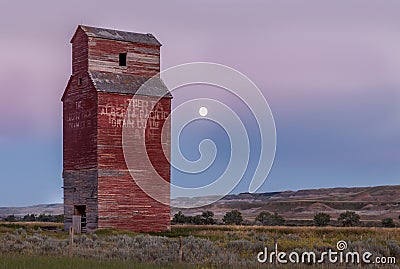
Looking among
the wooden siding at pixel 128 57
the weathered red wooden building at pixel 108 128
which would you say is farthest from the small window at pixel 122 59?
the wooden siding at pixel 128 57

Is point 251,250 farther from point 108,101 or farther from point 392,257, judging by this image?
point 108,101

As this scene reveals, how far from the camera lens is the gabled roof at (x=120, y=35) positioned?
151 feet

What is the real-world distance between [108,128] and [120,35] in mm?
6987

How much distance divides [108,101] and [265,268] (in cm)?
2630

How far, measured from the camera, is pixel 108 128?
44250 mm

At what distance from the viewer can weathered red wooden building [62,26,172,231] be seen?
44031mm

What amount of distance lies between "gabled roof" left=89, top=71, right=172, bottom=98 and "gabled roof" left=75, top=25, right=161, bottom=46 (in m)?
2.50

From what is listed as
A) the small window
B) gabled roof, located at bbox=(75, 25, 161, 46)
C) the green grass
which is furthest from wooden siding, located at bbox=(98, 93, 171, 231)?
the green grass

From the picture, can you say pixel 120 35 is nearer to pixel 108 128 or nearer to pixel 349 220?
pixel 108 128

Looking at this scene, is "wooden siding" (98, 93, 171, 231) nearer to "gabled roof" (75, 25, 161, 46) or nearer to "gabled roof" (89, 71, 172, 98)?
"gabled roof" (89, 71, 172, 98)

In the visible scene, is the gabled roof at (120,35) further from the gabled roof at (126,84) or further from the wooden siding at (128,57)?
the gabled roof at (126,84)

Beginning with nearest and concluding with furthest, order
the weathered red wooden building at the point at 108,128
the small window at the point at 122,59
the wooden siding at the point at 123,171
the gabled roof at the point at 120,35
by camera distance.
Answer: the wooden siding at the point at 123,171 < the weathered red wooden building at the point at 108,128 < the gabled roof at the point at 120,35 < the small window at the point at 122,59

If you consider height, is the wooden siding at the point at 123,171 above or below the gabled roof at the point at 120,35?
below

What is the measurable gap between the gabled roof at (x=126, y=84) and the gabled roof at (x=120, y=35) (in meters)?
2.50
